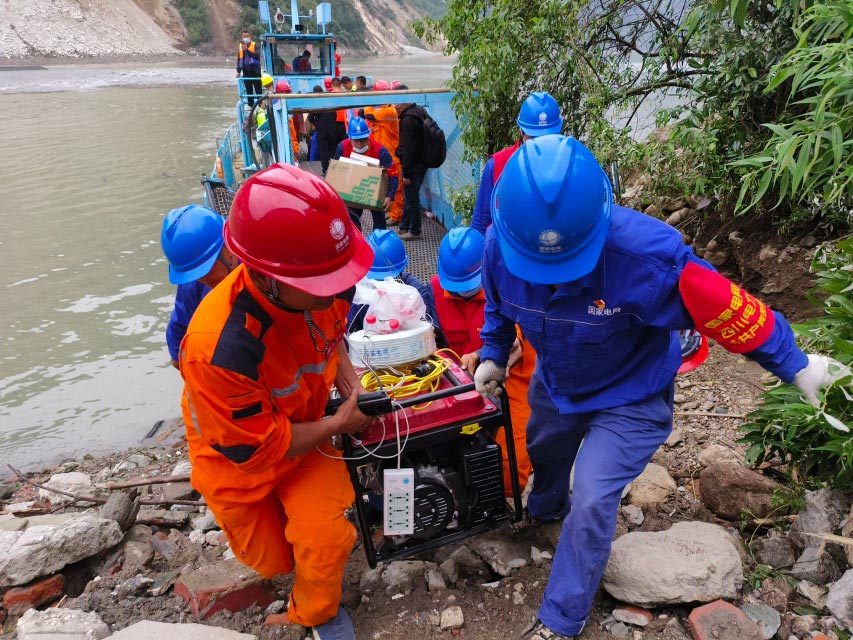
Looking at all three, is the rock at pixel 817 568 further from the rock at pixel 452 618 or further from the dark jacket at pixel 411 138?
the dark jacket at pixel 411 138

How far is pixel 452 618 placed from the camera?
231cm

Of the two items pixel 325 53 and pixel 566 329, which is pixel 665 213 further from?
pixel 325 53

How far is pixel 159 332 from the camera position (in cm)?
688

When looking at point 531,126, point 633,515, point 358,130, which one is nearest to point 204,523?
point 633,515

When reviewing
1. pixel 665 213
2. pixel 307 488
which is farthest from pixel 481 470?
pixel 665 213

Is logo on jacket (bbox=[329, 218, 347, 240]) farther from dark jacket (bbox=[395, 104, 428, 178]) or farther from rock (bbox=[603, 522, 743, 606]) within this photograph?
dark jacket (bbox=[395, 104, 428, 178])

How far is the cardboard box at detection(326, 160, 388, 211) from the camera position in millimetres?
5961

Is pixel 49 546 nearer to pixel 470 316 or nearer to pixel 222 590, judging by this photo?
pixel 222 590

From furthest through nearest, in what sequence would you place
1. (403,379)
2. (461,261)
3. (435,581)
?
(461,261) < (403,379) < (435,581)

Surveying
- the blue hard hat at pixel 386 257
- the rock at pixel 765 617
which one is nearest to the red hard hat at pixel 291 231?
the rock at pixel 765 617

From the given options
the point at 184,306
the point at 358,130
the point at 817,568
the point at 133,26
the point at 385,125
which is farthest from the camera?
the point at 133,26

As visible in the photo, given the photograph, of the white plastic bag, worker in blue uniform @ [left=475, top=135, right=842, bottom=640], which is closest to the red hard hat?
worker in blue uniform @ [left=475, top=135, right=842, bottom=640]

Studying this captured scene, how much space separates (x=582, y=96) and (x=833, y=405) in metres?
3.69

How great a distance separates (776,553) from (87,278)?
867 cm
